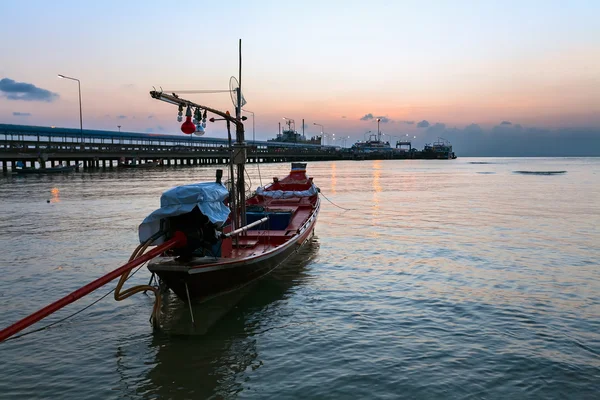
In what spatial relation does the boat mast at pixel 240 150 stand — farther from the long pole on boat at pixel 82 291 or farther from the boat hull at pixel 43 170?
the boat hull at pixel 43 170

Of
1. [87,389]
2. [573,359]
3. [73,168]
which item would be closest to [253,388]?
[87,389]

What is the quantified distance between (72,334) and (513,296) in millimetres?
11290

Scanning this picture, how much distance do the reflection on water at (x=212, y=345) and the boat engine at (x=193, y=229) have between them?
1777 mm

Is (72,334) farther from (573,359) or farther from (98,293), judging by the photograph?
(573,359)

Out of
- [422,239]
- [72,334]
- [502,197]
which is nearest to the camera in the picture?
[72,334]

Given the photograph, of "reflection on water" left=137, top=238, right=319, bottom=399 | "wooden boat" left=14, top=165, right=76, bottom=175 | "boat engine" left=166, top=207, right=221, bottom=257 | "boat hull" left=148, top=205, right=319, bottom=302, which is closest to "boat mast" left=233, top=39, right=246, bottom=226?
"boat hull" left=148, top=205, right=319, bottom=302

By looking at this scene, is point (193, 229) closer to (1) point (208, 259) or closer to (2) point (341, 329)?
(1) point (208, 259)

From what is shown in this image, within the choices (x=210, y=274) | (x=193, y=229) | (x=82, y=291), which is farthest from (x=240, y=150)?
(x=82, y=291)

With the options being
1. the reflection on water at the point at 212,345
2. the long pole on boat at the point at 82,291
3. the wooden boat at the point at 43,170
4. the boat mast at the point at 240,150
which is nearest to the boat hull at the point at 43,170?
the wooden boat at the point at 43,170

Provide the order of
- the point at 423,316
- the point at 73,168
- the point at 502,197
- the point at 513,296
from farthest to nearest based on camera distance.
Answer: the point at 73,168 < the point at 502,197 < the point at 513,296 < the point at 423,316

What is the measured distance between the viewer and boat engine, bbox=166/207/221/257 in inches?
422

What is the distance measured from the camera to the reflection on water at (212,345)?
827cm

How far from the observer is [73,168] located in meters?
94.5

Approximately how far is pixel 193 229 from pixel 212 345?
262 centimetres
